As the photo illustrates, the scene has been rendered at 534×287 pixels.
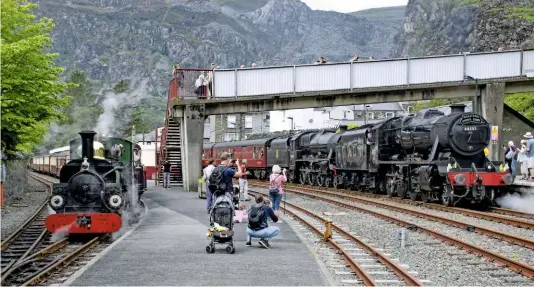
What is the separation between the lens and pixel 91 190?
16.1m

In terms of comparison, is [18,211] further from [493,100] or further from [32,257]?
[493,100]

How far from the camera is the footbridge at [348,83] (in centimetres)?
3372

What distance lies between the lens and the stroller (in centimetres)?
1309

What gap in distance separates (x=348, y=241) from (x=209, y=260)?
428 cm

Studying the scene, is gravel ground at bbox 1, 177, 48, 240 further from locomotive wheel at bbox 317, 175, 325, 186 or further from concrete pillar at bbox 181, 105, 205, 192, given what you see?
locomotive wheel at bbox 317, 175, 325, 186

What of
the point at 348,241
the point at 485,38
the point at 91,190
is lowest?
the point at 348,241

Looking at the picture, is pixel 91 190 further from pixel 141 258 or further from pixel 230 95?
pixel 230 95

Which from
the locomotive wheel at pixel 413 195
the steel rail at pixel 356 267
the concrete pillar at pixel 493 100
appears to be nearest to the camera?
the steel rail at pixel 356 267

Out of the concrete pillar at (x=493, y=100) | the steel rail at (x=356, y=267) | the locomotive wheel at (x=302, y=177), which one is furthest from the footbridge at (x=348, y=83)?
the steel rail at (x=356, y=267)

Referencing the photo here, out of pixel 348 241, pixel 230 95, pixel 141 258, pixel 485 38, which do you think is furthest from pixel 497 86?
pixel 485 38

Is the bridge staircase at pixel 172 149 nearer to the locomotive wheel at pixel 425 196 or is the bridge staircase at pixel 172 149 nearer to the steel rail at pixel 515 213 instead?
the locomotive wheel at pixel 425 196

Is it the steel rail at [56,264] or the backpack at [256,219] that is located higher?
the backpack at [256,219]

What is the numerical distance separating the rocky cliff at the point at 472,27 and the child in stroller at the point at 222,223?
210ft

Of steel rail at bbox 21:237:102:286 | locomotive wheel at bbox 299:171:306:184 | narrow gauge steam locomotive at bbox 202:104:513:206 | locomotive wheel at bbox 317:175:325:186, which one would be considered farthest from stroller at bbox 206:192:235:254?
locomotive wheel at bbox 299:171:306:184
